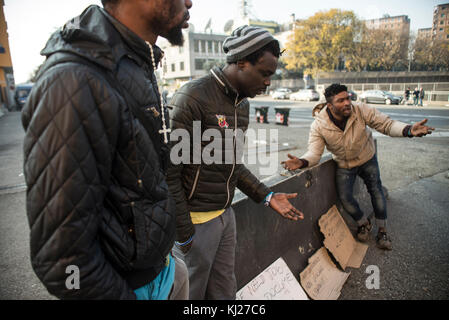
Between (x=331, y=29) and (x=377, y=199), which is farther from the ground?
(x=331, y=29)

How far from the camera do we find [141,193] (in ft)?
3.32

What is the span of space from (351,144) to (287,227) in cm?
139

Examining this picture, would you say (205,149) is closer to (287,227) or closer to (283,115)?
(287,227)

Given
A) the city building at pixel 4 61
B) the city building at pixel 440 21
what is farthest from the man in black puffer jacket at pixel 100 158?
the city building at pixel 440 21

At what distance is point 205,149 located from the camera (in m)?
1.78

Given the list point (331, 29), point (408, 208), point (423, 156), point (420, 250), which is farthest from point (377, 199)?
point (331, 29)

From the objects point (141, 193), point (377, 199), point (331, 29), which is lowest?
point (377, 199)

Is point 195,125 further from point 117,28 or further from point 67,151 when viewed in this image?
point 67,151

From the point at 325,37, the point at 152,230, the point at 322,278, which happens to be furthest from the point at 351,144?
the point at 325,37

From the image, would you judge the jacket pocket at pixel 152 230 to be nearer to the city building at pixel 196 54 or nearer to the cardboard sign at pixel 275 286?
the cardboard sign at pixel 275 286

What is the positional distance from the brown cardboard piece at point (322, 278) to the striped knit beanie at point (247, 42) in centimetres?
221

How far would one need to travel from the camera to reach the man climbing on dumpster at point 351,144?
3488 mm
